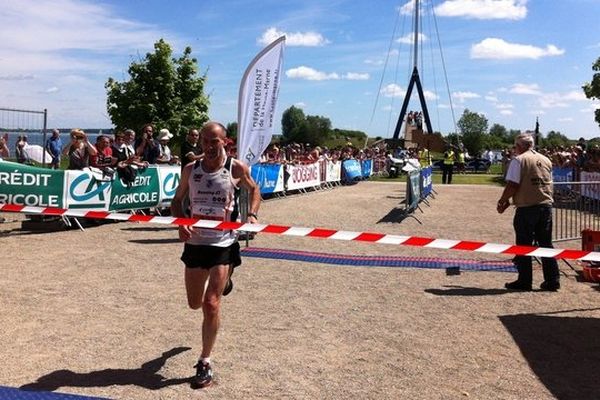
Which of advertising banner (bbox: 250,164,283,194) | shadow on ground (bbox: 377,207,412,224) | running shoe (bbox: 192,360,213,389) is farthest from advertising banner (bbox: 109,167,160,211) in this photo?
running shoe (bbox: 192,360,213,389)

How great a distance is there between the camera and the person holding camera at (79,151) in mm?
11648

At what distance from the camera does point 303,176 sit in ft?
→ 73.2

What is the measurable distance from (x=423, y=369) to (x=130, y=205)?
931 cm

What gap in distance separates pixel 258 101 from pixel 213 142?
536cm

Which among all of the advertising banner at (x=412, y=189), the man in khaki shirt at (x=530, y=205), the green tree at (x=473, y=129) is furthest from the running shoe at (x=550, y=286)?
the green tree at (x=473, y=129)

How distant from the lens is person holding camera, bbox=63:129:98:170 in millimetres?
11648

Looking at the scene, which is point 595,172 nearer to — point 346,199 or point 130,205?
point 346,199

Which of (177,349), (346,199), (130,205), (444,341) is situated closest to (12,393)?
(177,349)

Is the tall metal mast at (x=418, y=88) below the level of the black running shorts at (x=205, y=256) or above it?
above

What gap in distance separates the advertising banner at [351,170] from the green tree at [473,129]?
47.9 metres

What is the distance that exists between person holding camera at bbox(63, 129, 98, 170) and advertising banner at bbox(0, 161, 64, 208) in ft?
2.32

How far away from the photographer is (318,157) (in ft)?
81.5

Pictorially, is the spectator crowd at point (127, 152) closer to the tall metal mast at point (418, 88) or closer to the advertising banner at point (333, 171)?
the advertising banner at point (333, 171)

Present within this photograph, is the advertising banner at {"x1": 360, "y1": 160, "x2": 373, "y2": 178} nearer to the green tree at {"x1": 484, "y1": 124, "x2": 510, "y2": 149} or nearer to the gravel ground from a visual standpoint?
the gravel ground
